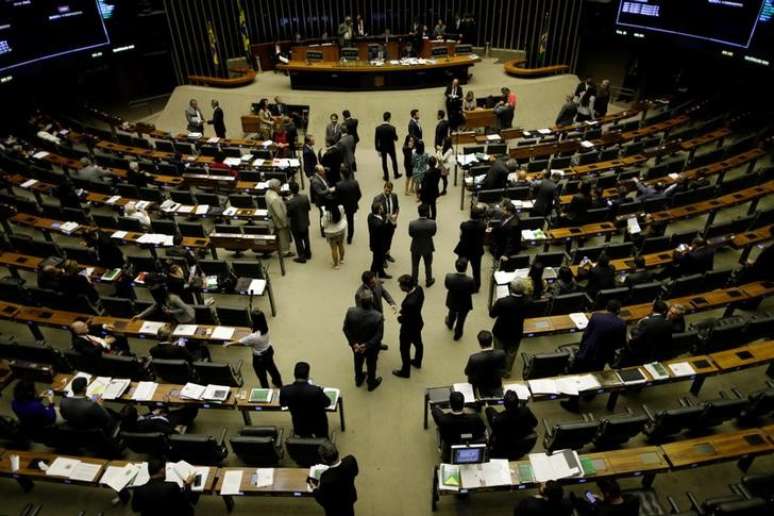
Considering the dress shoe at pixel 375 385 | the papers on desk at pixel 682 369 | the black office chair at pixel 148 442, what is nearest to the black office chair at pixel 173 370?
the black office chair at pixel 148 442

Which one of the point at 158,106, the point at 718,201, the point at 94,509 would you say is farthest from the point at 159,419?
the point at 158,106

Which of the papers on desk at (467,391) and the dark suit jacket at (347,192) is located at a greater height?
the dark suit jacket at (347,192)

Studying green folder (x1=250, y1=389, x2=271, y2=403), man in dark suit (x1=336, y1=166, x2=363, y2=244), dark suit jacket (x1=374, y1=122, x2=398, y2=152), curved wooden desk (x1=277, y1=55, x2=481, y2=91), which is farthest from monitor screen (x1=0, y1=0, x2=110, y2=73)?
green folder (x1=250, y1=389, x2=271, y2=403)

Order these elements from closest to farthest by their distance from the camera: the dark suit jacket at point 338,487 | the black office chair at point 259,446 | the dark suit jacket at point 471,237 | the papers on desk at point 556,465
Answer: the dark suit jacket at point 338,487
the papers on desk at point 556,465
the black office chair at point 259,446
the dark suit jacket at point 471,237

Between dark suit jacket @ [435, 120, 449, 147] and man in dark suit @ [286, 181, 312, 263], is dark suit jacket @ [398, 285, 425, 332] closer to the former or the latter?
man in dark suit @ [286, 181, 312, 263]

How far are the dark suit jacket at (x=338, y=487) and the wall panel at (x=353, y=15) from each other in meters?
17.3

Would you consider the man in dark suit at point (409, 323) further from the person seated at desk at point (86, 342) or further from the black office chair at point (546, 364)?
the person seated at desk at point (86, 342)

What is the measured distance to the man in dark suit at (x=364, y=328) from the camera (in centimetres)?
580

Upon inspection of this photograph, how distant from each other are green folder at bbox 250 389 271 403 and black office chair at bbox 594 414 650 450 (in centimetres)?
366

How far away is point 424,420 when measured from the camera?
5.98 metres

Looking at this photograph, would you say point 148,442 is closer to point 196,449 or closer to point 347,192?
point 196,449

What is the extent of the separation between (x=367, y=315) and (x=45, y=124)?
1239 centimetres

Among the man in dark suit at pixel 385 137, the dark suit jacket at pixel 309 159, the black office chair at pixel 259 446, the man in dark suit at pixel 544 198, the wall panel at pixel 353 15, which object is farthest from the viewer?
the wall panel at pixel 353 15

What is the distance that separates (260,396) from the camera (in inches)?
225
